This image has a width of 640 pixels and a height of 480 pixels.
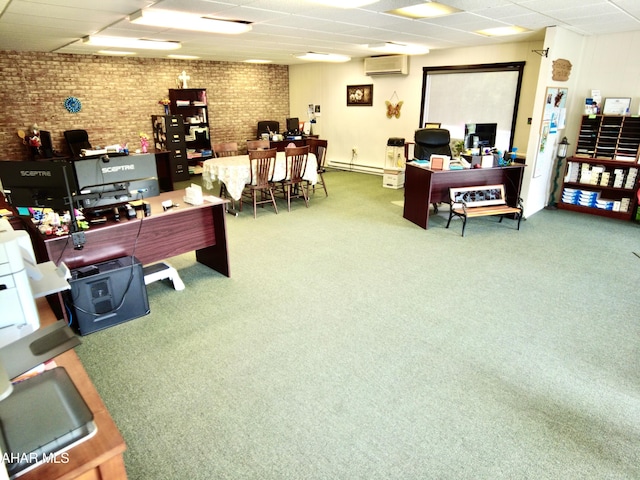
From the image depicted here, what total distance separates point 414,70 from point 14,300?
312 inches

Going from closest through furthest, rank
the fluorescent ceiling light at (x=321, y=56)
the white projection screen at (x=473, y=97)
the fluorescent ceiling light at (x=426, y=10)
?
the fluorescent ceiling light at (x=426, y=10), the white projection screen at (x=473, y=97), the fluorescent ceiling light at (x=321, y=56)

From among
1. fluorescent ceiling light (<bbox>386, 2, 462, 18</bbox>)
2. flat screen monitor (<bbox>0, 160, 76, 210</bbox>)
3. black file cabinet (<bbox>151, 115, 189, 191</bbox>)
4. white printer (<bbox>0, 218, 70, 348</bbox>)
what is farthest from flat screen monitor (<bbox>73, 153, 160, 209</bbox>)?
black file cabinet (<bbox>151, 115, 189, 191</bbox>)

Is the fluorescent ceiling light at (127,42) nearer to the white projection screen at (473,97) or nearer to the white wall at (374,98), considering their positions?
the white wall at (374,98)

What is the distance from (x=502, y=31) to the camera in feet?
17.0

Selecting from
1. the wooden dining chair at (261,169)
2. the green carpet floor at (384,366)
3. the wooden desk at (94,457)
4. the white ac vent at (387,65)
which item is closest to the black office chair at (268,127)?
the white ac vent at (387,65)

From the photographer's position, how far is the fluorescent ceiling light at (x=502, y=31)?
5.01m

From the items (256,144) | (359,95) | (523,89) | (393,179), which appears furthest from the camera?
(359,95)

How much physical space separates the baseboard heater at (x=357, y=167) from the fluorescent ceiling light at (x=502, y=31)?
3.87 m

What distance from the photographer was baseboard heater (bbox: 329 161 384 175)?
903cm

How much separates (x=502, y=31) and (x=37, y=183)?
5.51 meters

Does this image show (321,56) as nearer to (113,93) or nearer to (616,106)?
(113,93)

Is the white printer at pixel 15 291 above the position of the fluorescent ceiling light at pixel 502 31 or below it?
below

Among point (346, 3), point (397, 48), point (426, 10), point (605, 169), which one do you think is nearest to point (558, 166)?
point (605, 169)

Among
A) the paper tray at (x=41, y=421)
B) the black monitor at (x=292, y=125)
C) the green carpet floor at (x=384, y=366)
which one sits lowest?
the green carpet floor at (x=384, y=366)
